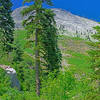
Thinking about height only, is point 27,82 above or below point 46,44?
below

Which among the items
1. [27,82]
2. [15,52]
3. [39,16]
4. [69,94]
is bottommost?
[27,82]

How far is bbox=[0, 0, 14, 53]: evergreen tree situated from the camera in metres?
36.1

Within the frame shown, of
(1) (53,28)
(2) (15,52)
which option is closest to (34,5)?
(1) (53,28)

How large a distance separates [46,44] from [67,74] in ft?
19.9

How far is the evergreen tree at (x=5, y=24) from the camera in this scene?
118ft

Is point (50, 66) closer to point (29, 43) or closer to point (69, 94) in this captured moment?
point (29, 43)

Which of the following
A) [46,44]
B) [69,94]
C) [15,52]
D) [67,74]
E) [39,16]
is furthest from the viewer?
[15,52]

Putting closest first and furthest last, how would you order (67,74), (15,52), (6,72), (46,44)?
(67,74), (46,44), (6,72), (15,52)

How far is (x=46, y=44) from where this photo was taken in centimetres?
1952

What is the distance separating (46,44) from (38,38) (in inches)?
42.5

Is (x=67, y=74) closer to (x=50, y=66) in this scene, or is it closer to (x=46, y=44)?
(x=46, y=44)

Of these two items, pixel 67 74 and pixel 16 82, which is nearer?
pixel 67 74

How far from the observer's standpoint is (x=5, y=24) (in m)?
36.7

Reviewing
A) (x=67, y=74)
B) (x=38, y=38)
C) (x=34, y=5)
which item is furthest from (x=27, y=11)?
(x=67, y=74)
